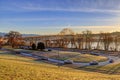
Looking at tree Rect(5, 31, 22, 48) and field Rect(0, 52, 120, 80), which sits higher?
tree Rect(5, 31, 22, 48)

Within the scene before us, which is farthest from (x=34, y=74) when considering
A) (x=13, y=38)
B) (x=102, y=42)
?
(x=13, y=38)

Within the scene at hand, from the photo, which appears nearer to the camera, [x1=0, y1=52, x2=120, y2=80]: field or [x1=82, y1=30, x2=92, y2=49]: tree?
[x1=0, y1=52, x2=120, y2=80]: field

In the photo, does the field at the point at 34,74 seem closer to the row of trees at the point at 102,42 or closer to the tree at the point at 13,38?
the row of trees at the point at 102,42

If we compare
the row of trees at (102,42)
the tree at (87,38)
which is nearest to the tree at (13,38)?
the row of trees at (102,42)

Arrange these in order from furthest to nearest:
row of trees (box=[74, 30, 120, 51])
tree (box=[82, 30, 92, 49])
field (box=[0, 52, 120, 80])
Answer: tree (box=[82, 30, 92, 49])
row of trees (box=[74, 30, 120, 51])
field (box=[0, 52, 120, 80])

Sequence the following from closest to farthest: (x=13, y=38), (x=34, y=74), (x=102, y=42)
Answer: (x=34, y=74), (x=102, y=42), (x=13, y=38)

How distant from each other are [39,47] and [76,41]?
1366 inches

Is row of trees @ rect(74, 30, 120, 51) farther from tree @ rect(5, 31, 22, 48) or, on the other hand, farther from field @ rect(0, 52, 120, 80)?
field @ rect(0, 52, 120, 80)

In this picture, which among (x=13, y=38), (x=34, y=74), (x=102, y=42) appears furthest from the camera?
(x=13, y=38)

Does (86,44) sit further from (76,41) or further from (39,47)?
(39,47)

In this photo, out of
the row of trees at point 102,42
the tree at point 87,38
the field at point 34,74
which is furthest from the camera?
the tree at point 87,38

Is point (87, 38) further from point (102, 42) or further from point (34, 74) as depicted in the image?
point (34, 74)

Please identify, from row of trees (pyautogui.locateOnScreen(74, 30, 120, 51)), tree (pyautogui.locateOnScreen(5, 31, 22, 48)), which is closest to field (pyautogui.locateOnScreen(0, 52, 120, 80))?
row of trees (pyautogui.locateOnScreen(74, 30, 120, 51))

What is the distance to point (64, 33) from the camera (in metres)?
118
